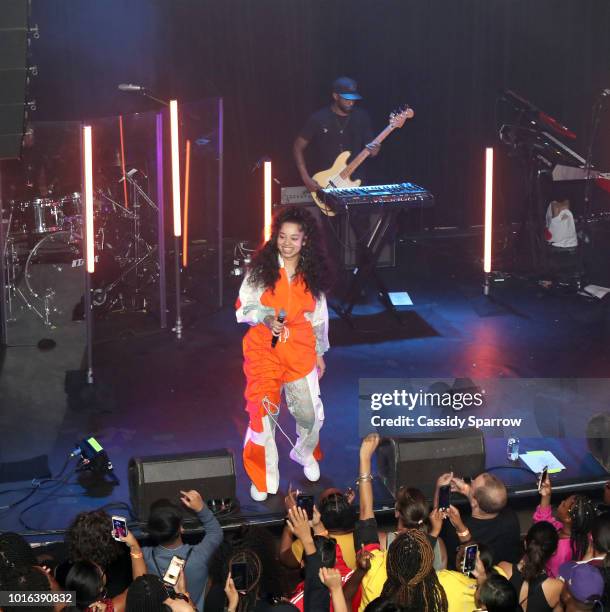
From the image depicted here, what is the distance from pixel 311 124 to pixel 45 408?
4.13 metres

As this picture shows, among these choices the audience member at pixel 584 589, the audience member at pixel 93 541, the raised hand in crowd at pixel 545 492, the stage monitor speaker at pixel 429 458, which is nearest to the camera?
the audience member at pixel 584 589

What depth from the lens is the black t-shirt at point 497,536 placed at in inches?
208

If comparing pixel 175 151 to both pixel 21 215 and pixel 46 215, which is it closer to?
pixel 46 215

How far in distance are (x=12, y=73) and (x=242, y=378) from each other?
9.76 feet

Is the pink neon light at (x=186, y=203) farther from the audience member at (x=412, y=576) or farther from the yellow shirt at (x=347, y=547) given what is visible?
the audience member at (x=412, y=576)

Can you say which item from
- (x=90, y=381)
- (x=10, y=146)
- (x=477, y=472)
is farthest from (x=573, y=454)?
(x=10, y=146)

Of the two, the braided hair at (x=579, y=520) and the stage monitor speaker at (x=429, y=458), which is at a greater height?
the braided hair at (x=579, y=520)

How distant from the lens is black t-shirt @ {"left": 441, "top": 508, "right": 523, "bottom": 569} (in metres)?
5.28

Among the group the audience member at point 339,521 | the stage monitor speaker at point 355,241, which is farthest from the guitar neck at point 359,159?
the audience member at point 339,521

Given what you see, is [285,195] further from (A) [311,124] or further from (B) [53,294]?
(B) [53,294]

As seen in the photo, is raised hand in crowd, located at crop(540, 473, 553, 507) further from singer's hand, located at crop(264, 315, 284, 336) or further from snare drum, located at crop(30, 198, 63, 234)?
snare drum, located at crop(30, 198, 63, 234)

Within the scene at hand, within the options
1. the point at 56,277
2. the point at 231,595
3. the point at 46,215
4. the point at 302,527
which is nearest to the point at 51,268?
the point at 56,277

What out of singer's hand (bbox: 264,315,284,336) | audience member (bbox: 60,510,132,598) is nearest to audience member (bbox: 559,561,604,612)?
audience member (bbox: 60,510,132,598)

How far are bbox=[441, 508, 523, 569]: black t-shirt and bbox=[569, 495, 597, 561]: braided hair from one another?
11.3 inches
